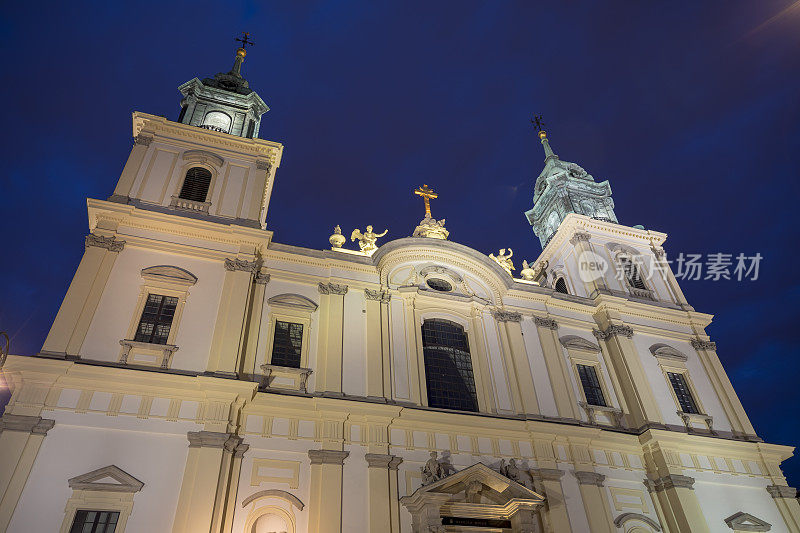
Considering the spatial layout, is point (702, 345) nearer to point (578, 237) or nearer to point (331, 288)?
point (578, 237)

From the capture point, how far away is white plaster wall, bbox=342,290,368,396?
16344 millimetres

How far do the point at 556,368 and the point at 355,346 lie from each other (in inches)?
294

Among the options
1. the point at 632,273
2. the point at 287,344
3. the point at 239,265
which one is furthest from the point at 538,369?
the point at 239,265

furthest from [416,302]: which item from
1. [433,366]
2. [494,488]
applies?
[494,488]

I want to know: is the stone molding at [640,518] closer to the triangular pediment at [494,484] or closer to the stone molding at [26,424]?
the triangular pediment at [494,484]

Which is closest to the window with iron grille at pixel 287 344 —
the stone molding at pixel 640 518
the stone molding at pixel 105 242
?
the stone molding at pixel 105 242

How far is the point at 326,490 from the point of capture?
1381 cm

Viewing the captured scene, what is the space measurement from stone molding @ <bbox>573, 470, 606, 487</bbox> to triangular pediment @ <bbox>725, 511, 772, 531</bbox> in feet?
14.7

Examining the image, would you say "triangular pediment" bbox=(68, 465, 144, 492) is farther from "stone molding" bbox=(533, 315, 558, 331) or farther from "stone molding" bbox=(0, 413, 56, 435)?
"stone molding" bbox=(533, 315, 558, 331)

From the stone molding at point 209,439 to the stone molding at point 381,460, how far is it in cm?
370

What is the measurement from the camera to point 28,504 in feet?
37.8

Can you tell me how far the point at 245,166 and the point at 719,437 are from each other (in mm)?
20323

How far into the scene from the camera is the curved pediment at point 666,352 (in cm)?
2159

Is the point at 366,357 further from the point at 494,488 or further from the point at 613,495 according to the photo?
the point at 613,495
